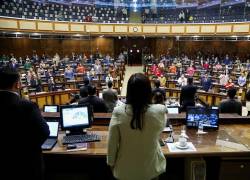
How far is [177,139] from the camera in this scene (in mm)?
3090

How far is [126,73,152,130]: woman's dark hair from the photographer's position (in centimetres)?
190

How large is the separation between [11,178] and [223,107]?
4164mm

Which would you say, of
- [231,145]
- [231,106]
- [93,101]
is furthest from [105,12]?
[231,145]

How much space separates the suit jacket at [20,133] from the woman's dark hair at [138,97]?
78cm

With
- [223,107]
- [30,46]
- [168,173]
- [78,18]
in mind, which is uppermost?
[78,18]

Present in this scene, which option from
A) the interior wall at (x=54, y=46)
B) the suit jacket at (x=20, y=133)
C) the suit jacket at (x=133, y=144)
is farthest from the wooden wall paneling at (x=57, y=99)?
the interior wall at (x=54, y=46)

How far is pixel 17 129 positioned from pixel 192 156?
1.76 meters

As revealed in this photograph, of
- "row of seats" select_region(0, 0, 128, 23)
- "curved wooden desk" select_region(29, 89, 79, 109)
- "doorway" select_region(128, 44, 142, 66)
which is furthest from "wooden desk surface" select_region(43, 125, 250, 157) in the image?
"doorway" select_region(128, 44, 142, 66)

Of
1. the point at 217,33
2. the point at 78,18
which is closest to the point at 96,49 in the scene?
the point at 78,18

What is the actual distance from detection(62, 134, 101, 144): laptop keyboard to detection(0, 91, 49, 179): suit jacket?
2.79 feet

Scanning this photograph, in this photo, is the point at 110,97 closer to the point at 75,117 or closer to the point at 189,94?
the point at 189,94

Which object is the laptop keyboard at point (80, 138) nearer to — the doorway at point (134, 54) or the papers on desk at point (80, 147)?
the papers on desk at point (80, 147)

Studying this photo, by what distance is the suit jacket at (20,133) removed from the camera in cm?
205

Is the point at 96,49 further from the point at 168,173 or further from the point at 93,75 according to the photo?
the point at 168,173
